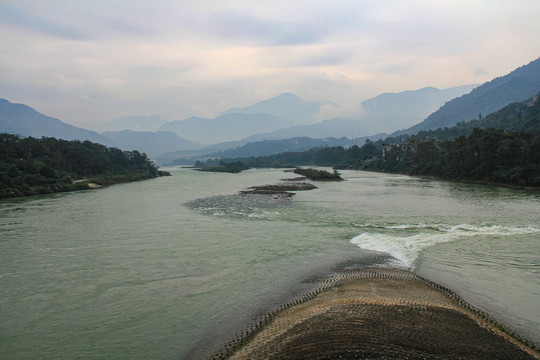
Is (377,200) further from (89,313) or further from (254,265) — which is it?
(89,313)

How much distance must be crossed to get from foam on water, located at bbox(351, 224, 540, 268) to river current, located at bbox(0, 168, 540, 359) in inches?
2.3

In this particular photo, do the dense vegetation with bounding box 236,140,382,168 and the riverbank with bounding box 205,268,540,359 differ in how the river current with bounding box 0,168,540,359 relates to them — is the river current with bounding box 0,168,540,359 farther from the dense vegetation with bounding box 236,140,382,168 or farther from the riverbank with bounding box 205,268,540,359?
the dense vegetation with bounding box 236,140,382,168

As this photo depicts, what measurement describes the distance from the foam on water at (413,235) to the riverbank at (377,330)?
523 cm

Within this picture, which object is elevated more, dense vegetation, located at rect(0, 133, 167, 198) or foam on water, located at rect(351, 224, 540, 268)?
dense vegetation, located at rect(0, 133, 167, 198)

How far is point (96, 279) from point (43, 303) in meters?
2.10

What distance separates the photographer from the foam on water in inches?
642

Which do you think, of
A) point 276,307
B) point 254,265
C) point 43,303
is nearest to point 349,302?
point 276,307

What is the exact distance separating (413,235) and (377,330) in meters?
12.5

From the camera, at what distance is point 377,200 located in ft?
111

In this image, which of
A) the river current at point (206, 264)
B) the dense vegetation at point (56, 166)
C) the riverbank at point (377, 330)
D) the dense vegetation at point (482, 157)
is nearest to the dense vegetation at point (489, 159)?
the dense vegetation at point (482, 157)

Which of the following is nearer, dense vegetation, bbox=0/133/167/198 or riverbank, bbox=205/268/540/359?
riverbank, bbox=205/268/540/359

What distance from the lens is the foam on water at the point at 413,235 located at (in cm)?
1630

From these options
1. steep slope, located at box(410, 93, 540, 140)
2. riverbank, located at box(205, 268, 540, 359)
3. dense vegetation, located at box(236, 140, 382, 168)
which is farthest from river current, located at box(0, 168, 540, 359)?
dense vegetation, located at box(236, 140, 382, 168)

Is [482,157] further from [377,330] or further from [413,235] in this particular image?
[377,330]
